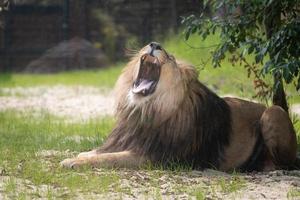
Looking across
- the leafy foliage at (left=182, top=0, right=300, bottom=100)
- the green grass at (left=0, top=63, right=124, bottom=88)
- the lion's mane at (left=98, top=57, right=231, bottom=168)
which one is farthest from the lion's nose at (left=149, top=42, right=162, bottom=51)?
the green grass at (left=0, top=63, right=124, bottom=88)

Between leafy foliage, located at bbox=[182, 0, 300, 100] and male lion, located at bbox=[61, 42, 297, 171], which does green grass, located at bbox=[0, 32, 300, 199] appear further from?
leafy foliage, located at bbox=[182, 0, 300, 100]

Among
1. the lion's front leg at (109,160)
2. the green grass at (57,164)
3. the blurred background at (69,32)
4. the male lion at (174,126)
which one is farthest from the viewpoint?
the blurred background at (69,32)

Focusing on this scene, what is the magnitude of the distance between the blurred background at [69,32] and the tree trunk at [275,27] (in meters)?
11.1

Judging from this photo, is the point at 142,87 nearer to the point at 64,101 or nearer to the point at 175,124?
the point at 175,124

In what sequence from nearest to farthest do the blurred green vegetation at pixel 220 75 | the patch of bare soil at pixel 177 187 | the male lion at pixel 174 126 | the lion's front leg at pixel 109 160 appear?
1. the patch of bare soil at pixel 177 187
2. the lion's front leg at pixel 109 160
3. the male lion at pixel 174 126
4. the blurred green vegetation at pixel 220 75

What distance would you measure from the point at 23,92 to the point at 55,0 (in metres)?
6.58

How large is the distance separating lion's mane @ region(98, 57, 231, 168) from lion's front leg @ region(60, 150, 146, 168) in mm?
69

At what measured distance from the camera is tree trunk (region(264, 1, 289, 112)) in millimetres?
5479

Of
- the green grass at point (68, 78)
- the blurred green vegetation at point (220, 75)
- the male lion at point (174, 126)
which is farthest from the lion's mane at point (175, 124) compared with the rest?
the green grass at point (68, 78)

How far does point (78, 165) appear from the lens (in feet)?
16.5

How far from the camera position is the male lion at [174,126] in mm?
5176

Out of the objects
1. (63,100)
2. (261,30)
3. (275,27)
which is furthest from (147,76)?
(63,100)

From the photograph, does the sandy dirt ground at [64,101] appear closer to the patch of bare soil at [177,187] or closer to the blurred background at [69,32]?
the patch of bare soil at [177,187]

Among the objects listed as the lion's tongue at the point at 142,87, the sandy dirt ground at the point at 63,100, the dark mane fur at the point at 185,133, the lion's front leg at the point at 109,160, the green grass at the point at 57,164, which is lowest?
the sandy dirt ground at the point at 63,100
